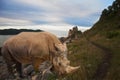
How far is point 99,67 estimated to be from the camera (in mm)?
21672

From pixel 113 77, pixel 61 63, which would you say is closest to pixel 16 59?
pixel 61 63

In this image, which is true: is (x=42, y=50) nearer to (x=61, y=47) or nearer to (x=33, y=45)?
(x=33, y=45)

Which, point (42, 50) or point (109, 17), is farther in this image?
point (109, 17)

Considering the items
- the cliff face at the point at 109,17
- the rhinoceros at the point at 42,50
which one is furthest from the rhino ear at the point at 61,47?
the cliff face at the point at 109,17

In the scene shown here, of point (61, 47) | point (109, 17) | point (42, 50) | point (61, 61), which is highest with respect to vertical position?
point (109, 17)

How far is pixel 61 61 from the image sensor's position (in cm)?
1603

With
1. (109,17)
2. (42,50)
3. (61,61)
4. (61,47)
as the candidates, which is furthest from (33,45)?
(109,17)

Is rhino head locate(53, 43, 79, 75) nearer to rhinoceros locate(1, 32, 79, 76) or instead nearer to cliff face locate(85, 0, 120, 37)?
rhinoceros locate(1, 32, 79, 76)

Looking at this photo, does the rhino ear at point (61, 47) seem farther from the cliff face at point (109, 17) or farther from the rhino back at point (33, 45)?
the cliff face at point (109, 17)

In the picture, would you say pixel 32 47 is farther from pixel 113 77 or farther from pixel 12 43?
pixel 113 77

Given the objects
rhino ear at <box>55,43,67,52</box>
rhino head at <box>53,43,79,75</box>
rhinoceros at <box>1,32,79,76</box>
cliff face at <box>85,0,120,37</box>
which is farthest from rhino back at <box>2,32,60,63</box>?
cliff face at <box>85,0,120,37</box>

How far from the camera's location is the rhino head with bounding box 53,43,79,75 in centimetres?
1591

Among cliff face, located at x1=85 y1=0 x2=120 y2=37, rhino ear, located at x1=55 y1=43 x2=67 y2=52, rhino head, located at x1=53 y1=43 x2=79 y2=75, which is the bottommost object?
rhino head, located at x1=53 y1=43 x2=79 y2=75

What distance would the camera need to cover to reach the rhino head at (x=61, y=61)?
1591cm
